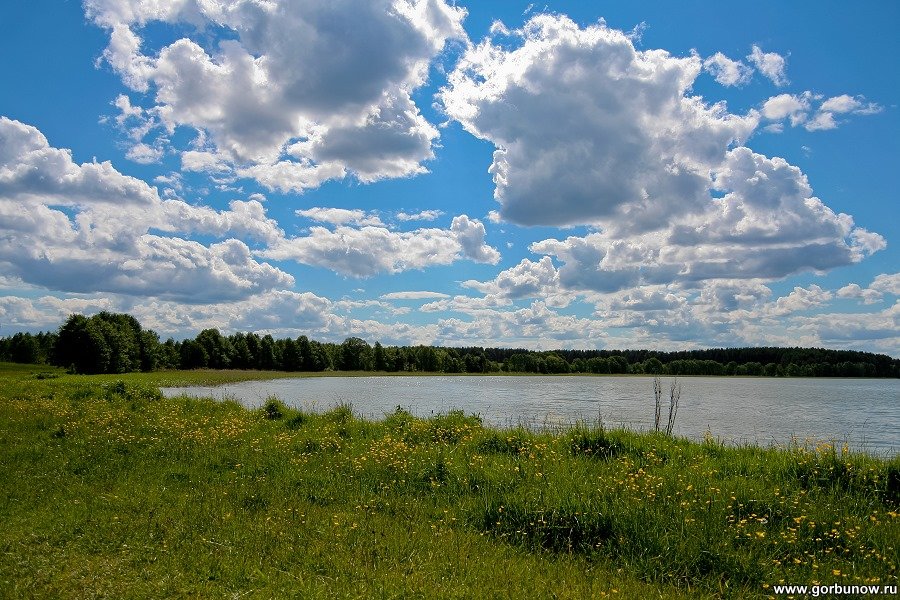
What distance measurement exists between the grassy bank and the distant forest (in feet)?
285

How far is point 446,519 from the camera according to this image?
903cm

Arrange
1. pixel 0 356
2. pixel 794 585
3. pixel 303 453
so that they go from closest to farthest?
1. pixel 794 585
2. pixel 303 453
3. pixel 0 356

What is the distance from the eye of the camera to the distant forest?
88.7m

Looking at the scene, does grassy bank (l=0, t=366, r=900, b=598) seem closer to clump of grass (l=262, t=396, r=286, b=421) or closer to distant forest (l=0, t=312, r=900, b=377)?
clump of grass (l=262, t=396, r=286, b=421)

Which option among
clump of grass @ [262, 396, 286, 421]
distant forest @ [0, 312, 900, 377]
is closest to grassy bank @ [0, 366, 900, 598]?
clump of grass @ [262, 396, 286, 421]

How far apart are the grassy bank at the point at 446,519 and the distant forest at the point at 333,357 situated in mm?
86771

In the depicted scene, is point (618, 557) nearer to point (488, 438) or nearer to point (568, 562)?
point (568, 562)

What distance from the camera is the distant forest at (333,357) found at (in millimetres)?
88688

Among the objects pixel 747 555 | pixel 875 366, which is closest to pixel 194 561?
pixel 747 555

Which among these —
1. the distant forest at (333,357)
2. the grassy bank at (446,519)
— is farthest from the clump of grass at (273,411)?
the distant forest at (333,357)

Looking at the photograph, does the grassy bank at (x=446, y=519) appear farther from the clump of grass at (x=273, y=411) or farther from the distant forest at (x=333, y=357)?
the distant forest at (x=333, y=357)

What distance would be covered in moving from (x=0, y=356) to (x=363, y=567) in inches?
8346

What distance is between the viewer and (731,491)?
931 centimetres

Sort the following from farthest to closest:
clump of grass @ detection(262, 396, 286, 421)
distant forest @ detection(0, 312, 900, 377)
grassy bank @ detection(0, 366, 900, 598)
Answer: distant forest @ detection(0, 312, 900, 377) → clump of grass @ detection(262, 396, 286, 421) → grassy bank @ detection(0, 366, 900, 598)
